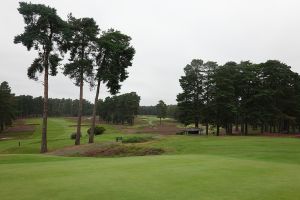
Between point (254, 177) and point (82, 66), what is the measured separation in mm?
32751

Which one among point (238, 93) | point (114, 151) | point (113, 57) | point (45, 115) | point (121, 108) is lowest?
point (114, 151)

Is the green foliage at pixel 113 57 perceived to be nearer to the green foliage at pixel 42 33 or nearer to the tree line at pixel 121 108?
the green foliage at pixel 42 33

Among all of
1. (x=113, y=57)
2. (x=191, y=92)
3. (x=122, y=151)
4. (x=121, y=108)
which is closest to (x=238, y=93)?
(x=191, y=92)

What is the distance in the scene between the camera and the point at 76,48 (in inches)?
1692

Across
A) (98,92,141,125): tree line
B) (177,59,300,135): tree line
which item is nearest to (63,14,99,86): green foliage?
(177,59,300,135): tree line

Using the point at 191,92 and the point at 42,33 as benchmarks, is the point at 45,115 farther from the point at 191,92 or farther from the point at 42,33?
the point at 191,92

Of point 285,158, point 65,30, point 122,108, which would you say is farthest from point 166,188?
point 122,108

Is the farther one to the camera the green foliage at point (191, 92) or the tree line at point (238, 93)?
the green foliage at point (191, 92)

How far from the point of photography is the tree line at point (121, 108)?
13188 cm

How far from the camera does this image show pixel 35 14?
37562 mm

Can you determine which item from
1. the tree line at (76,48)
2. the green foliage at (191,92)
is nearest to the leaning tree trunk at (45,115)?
the tree line at (76,48)

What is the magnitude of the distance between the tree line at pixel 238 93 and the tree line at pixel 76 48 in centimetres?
2247

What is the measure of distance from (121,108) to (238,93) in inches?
3127

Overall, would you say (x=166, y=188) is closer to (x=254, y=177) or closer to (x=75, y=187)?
(x=75, y=187)
